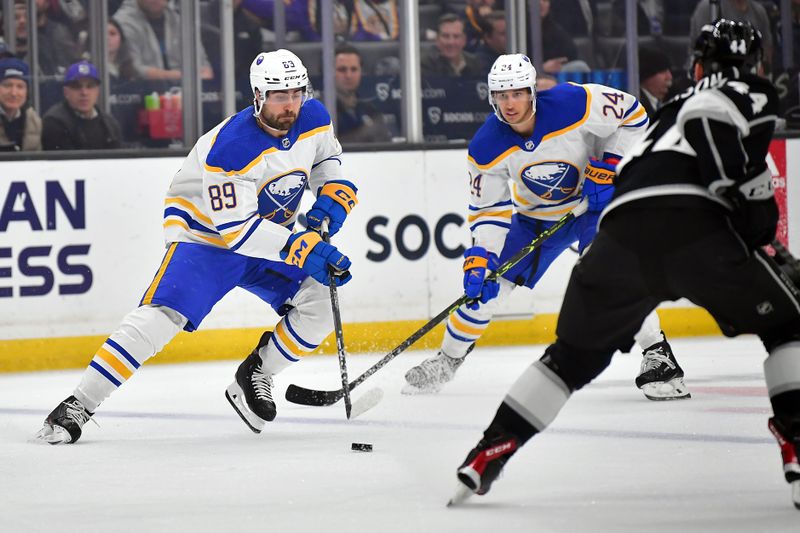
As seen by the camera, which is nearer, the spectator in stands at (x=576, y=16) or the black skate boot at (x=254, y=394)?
the black skate boot at (x=254, y=394)

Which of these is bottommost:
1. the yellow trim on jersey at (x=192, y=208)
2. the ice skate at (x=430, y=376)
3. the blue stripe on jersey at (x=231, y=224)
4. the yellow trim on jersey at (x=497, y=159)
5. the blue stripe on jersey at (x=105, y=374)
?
the ice skate at (x=430, y=376)

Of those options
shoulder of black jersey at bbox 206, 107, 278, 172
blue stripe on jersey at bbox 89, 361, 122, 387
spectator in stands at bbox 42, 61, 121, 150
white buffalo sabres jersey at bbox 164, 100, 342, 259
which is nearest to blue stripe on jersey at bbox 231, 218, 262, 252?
white buffalo sabres jersey at bbox 164, 100, 342, 259

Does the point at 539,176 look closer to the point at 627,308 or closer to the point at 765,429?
the point at 765,429

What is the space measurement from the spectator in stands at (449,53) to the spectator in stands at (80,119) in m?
1.42

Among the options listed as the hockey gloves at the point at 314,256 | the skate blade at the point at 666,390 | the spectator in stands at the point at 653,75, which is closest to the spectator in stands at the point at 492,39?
the spectator in stands at the point at 653,75

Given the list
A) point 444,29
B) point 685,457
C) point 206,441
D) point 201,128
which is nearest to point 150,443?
point 206,441

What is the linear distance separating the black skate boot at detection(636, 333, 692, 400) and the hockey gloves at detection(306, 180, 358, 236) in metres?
1.00

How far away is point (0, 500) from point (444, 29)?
3.88 m

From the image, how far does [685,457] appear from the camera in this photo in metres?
2.94

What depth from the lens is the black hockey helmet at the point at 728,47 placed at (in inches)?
95.0

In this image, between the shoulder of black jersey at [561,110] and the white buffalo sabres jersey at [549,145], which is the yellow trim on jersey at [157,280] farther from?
the shoulder of black jersey at [561,110]

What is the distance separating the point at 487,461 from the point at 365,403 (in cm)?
141

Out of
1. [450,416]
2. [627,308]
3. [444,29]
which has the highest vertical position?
[444,29]

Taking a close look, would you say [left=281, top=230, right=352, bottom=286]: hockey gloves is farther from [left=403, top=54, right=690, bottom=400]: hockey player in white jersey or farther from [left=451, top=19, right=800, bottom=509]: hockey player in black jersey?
[left=451, top=19, right=800, bottom=509]: hockey player in black jersey
